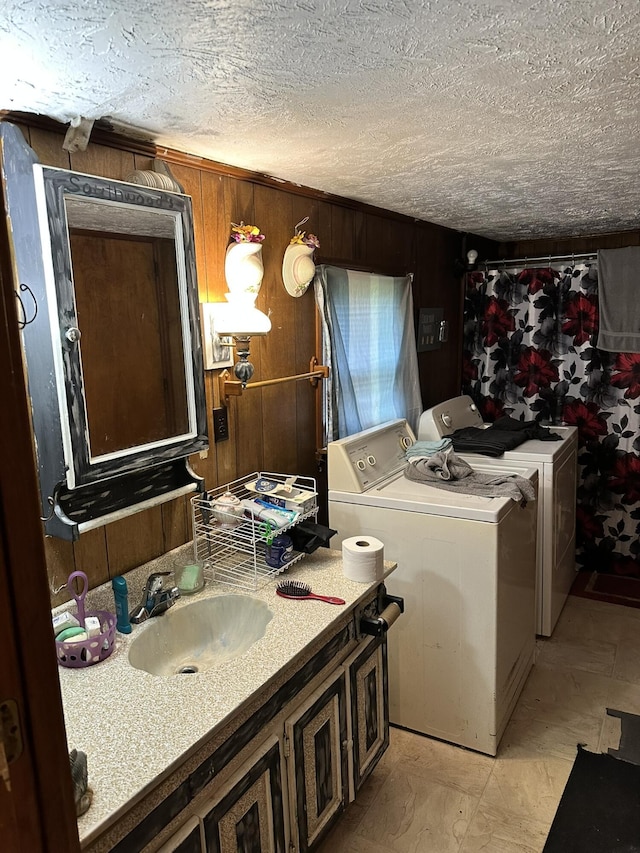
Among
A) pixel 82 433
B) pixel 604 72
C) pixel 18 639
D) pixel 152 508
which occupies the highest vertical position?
pixel 604 72

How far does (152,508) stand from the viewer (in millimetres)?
1946

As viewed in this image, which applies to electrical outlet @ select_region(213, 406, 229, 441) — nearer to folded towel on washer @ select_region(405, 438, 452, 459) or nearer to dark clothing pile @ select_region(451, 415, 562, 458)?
folded towel on washer @ select_region(405, 438, 452, 459)

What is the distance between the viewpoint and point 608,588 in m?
3.68

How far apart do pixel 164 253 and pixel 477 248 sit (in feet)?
9.19

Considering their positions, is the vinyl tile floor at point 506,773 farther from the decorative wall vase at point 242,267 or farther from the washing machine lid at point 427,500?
the decorative wall vase at point 242,267

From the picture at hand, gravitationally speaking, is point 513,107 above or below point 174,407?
above

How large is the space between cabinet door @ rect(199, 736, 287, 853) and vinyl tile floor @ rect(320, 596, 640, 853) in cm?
61

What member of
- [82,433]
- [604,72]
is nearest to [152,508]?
[82,433]

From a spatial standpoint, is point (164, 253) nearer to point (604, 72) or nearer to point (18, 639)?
point (604, 72)

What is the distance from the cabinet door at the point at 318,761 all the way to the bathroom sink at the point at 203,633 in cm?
26

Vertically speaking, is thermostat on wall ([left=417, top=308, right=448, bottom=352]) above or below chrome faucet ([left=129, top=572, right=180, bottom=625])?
above

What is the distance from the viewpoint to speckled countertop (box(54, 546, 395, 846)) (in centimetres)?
113

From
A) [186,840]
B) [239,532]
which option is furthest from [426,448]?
[186,840]

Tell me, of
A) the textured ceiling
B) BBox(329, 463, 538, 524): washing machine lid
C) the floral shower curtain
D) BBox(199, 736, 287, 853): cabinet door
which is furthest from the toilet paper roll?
the floral shower curtain
